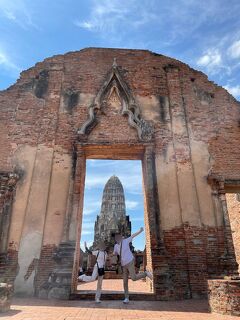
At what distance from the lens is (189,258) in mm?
7277

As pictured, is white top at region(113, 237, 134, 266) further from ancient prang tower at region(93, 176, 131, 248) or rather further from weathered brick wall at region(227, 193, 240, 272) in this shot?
ancient prang tower at region(93, 176, 131, 248)

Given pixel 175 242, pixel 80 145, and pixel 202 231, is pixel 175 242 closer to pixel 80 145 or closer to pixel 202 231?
pixel 202 231

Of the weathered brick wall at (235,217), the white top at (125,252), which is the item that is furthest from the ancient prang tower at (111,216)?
the white top at (125,252)

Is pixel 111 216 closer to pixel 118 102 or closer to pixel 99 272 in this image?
pixel 118 102

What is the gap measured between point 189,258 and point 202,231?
0.82 meters

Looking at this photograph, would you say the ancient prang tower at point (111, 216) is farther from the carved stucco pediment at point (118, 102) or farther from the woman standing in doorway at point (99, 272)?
the woman standing in doorway at point (99, 272)

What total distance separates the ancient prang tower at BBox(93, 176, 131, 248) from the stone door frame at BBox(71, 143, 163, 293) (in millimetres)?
17001

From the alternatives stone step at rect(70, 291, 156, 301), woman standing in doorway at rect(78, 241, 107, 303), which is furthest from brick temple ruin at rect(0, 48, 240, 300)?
woman standing in doorway at rect(78, 241, 107, 303)

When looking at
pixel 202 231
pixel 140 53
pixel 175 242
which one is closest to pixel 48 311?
pixel 175 242

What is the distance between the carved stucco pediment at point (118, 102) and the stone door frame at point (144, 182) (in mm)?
488

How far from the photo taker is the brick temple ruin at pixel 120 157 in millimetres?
7172

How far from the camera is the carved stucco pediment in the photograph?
8.86 metres

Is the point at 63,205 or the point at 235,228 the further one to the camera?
the point at 235,228

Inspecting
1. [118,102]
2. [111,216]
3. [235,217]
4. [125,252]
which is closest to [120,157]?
[118,102]
